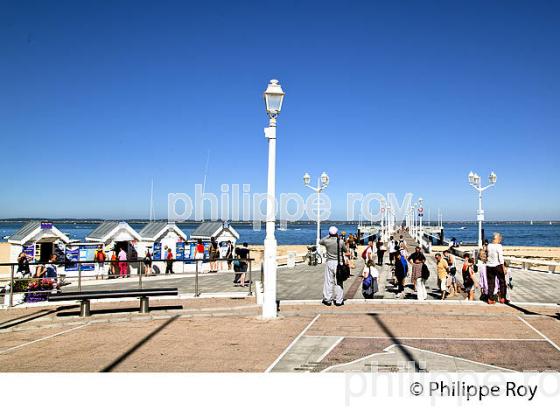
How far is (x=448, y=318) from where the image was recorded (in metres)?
9.98

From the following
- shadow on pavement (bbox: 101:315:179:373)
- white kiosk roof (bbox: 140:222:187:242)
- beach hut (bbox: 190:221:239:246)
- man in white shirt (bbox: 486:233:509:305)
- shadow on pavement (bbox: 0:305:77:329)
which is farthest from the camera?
beach hut (bbox: 190:221:239:246)

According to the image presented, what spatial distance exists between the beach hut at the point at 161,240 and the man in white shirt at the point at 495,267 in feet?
53.1

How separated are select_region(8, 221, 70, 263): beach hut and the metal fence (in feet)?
2.75

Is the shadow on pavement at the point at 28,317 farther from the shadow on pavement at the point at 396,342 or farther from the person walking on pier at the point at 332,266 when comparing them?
the shadow on pavement at the point at 396,342

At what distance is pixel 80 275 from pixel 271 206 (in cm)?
634

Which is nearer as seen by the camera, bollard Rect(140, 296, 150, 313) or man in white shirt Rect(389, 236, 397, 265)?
bollard Rect(140, 296, 150, 313)

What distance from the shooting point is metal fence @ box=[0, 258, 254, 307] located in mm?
11859

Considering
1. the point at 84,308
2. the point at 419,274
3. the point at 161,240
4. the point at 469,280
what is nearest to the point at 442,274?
the point at 469,280

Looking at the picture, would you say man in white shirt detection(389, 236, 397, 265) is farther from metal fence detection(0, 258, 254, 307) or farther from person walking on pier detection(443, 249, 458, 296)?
metal fence detection(0, 258, 254, 307)

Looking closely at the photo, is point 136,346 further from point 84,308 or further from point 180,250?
point 180,250

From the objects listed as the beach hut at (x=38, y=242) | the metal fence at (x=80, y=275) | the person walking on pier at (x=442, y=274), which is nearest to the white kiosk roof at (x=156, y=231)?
the metal fence at (x=80, y=275)

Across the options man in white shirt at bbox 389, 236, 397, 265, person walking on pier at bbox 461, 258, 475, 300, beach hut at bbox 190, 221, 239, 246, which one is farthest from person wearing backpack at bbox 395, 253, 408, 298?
beach hut at bbox 190, 221, 239, 246
